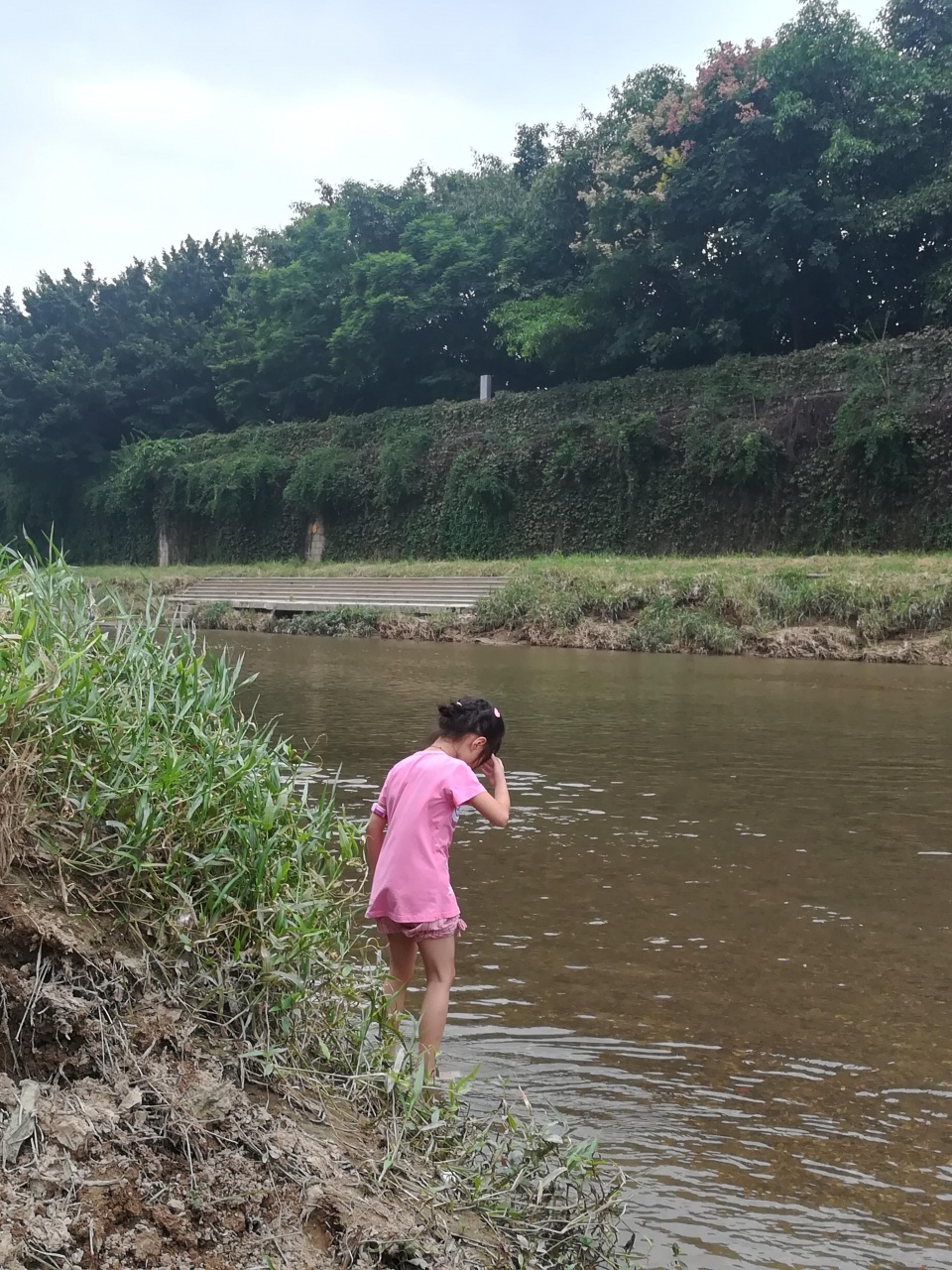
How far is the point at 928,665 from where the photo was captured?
1580cm

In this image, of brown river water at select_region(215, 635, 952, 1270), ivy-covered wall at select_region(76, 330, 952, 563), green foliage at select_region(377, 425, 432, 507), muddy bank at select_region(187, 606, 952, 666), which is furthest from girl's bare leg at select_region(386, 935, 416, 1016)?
green foliage at select_region(377, 425, 432, 507)

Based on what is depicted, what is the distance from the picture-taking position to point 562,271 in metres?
35.7

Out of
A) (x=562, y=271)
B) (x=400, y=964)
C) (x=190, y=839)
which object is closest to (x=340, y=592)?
(x=562, y=271)

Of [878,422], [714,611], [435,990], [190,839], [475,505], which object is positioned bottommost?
[435,990]

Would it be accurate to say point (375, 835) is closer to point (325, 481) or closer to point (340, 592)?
point (340, 592)

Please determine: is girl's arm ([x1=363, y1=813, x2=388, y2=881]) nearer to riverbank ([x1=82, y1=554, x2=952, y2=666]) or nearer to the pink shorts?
the pink shorts

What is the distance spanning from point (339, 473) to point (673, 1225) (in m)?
34.4

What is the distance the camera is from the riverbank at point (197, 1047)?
2.07m

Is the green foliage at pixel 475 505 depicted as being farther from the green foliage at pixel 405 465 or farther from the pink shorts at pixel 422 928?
the pink shorts at pixel 422 928

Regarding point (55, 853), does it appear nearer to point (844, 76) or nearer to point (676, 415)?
point (676, 415)

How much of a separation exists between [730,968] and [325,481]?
32.8 m

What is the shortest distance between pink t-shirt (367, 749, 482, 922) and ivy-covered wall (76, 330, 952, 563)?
22.7 metres

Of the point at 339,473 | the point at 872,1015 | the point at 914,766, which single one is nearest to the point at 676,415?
the point at 339,473

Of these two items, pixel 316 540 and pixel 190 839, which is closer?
pixel 190 839
